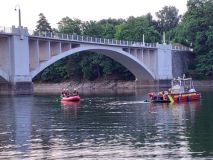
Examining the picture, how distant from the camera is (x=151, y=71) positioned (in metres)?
112

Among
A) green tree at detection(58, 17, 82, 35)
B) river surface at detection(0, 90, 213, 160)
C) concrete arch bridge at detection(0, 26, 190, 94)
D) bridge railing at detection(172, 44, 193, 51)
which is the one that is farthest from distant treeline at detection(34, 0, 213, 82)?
river surface at detection(0, 90, 213, 160)

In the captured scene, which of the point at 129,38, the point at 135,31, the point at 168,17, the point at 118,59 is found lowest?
the point at 118,59

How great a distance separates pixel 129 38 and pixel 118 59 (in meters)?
24.5

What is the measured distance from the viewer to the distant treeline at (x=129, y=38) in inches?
4722

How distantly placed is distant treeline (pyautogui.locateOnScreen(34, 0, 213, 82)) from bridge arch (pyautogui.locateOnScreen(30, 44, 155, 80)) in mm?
12155

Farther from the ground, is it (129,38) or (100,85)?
(129,38)

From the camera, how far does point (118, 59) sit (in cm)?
10425

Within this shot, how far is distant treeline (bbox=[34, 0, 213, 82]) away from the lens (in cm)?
11994

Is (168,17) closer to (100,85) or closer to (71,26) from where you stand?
(71,26)

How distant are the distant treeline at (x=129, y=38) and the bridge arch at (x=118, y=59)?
39.9 ft

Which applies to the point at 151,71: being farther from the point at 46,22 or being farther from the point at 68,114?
the point at 68,114

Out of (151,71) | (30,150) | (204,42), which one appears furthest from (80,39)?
(30,150)

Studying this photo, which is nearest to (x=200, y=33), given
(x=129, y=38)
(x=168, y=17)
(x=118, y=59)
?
(x=129, y=38)

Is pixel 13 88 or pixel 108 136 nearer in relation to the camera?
pixel 108 136
